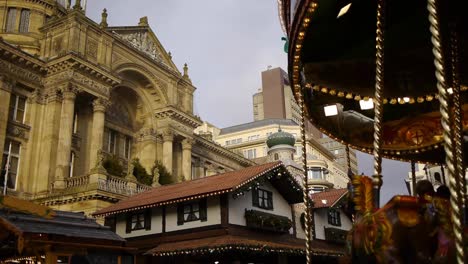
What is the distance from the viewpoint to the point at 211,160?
51781mm

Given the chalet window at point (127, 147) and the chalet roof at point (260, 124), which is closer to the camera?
the chalet window at point (127, 147)

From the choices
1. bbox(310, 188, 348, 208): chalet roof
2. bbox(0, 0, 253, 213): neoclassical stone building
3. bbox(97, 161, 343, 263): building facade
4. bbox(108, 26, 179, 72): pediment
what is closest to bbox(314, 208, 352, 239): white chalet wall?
→ bbox(310, 188, 348, 208): chalet roof

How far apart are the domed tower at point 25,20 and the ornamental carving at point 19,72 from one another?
199 inches

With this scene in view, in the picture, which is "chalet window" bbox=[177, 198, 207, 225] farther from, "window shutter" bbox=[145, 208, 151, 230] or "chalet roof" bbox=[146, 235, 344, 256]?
"window shutter" bbox=[145, 208, 151, 230]

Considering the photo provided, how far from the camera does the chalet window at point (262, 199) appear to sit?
26.3 metres

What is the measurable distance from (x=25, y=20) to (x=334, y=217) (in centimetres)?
3009

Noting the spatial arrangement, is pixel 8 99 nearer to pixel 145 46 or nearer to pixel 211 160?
pixel 145 46

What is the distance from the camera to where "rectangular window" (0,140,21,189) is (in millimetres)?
29719

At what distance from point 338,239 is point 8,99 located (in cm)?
2367

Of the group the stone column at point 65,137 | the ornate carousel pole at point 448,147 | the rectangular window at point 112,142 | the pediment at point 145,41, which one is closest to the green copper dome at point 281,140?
the pediment at point 145,41

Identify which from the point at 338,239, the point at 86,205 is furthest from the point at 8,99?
the point at 338,239

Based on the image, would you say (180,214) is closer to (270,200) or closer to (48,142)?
(270,200)

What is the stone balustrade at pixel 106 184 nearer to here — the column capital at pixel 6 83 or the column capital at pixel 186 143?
the column capital at pixel 6 83

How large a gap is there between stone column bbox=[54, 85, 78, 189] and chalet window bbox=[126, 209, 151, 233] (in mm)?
5597
